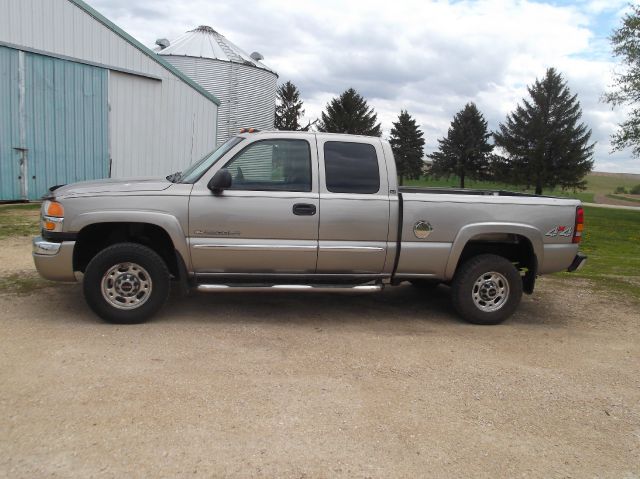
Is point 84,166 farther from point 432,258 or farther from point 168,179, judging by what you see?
point 432,258

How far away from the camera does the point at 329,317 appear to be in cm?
573

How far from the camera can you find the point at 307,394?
3.76m

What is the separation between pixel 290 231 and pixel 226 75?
71.5 feet

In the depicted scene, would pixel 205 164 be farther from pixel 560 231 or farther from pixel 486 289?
pixel 560 231

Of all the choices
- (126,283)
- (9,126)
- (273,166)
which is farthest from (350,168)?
(9,126)

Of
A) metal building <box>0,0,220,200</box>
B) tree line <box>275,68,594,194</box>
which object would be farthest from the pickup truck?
tree line <box>275,68,594,194</box>

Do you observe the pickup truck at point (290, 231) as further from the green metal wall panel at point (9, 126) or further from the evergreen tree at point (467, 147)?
the evergreen tree at point (467, 147)

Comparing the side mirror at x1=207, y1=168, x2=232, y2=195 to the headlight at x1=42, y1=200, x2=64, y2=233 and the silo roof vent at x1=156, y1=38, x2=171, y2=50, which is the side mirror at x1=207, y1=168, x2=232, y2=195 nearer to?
the headlight at x1=42, y1=200, x2=64, y2=233

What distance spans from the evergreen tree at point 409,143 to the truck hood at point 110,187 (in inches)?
2429

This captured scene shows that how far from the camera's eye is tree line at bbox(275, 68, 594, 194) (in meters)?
46.2

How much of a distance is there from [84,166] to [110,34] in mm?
3586

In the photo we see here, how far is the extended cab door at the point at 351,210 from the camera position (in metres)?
5.25

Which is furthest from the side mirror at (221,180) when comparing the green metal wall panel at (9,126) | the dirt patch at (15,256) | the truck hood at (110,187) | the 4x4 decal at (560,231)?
the green metal wall panel at (9,126)

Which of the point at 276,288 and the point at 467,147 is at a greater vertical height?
the point at 467,147
